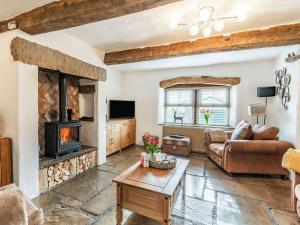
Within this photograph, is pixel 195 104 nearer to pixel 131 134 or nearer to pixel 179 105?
pixel 179 105

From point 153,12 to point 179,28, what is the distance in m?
0.61

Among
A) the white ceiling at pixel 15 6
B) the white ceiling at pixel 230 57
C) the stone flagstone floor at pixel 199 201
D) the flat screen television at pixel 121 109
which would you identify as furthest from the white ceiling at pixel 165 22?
the stone flagstone floor at pixel 199 201

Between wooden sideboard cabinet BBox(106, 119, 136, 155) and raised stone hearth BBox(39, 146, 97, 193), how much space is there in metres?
0.66

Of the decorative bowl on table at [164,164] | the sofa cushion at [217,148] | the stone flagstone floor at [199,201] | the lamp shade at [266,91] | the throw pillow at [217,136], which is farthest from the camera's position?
the throw pillow at [217,136]

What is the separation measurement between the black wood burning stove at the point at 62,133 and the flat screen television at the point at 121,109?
4.89 feet

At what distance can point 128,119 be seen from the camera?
4.99 metres

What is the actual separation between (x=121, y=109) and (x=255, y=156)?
348 centimetres

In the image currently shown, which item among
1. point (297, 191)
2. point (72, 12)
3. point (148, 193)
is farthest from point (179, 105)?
point (72, 12)

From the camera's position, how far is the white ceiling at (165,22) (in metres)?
2.02

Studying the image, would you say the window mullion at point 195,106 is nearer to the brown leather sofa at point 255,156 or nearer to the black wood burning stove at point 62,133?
the brown leather sofa at point 255,156

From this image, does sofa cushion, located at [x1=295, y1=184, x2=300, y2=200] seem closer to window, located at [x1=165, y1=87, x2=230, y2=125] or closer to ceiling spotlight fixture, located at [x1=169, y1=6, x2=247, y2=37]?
ceiling spotlight fixture, located at [x1=169, y1=6, x2=247, y2=37]

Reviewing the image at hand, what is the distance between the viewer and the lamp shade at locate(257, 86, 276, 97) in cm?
372

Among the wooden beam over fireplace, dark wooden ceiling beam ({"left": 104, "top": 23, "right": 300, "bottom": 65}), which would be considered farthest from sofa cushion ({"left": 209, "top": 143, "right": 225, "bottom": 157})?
the wooden beam over fireplace

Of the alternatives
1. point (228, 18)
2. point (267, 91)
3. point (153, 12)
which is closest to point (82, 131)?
point (153, 12)
